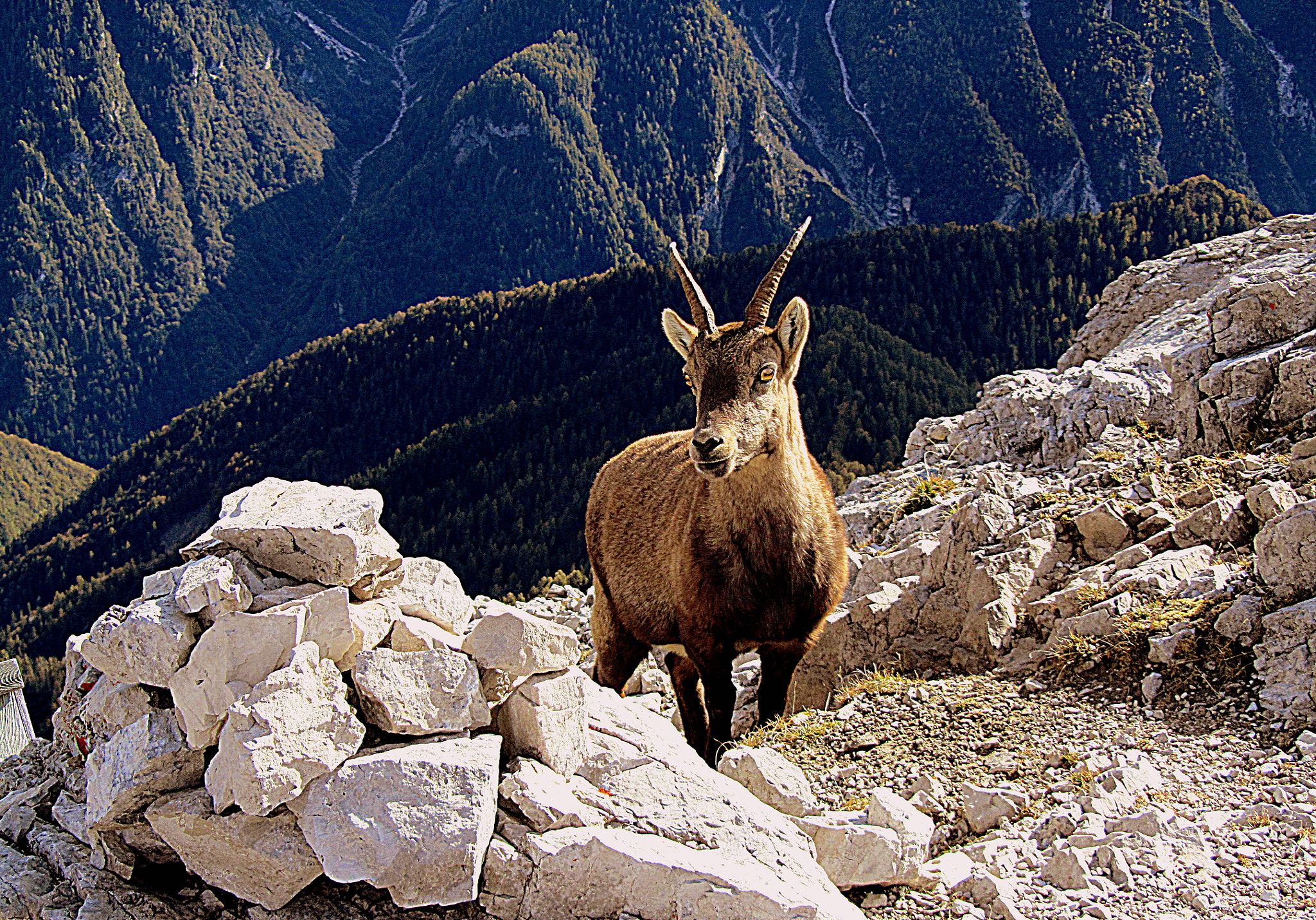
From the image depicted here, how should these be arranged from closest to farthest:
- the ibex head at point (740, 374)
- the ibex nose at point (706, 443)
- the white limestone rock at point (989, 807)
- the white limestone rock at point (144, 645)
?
1. the white limestone rock at point (144, 645)
2. the white limestone rock at point (989, 807)
3. the ibex nose at point (706, 443)
4. the ibex head at point (740, 374)

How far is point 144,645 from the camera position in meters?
6.16

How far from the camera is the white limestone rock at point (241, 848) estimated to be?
18.8 feet

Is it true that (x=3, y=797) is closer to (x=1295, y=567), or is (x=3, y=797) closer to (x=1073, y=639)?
(x=1073, y=639)

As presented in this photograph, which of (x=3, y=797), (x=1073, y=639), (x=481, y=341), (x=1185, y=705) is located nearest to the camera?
(x=3, y=797)

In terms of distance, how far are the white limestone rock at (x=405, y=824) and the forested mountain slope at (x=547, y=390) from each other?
5744cm

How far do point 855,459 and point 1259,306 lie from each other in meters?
59.0

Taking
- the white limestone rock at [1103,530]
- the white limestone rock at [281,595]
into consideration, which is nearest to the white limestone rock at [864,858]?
the white limestone rock at [281,595]

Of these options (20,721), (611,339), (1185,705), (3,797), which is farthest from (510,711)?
(611,339)

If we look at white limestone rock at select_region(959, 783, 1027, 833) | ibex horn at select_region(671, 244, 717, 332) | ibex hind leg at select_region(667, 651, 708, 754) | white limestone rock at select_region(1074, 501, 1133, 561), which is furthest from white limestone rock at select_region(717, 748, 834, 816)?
white limestone rock at select_region(1074, 501, 1133, 561)

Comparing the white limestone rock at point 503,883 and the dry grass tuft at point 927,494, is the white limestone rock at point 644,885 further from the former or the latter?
the dry grass tuft at point 927,494

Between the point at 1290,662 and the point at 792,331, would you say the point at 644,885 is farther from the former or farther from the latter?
the point at 1290,662

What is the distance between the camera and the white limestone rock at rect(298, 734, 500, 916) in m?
5.54

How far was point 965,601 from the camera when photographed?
10961mm

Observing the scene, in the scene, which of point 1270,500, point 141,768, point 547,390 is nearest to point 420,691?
point 141,768
